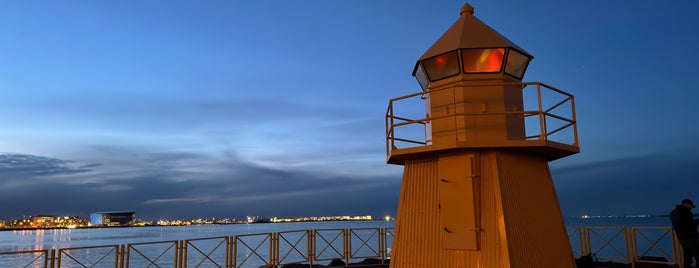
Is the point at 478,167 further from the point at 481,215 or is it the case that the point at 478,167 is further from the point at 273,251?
the point at 273,251

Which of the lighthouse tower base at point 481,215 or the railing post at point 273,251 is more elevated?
the lighthouse tower base at point 481,215

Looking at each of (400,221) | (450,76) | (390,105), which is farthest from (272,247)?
(450,76)

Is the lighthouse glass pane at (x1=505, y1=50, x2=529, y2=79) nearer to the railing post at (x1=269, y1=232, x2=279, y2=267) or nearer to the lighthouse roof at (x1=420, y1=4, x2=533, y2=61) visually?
the lighthouse roof at (x1=420, y1=4, x2=533, y2=61)

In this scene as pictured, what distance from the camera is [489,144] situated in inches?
285

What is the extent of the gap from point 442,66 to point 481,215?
2.45 meters

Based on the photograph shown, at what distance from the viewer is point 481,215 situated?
24.1ft

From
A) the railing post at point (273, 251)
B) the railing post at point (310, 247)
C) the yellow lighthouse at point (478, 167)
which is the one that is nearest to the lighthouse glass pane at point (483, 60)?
the yellow lighthouse at point (478, 167)

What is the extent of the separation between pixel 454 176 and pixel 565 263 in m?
2.29

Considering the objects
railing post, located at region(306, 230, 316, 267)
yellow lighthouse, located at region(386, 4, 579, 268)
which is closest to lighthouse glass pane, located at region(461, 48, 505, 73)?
yellow lighthouse, located at region(386, 4, 579, 268)

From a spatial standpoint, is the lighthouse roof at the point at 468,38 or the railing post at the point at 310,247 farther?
the railing post at the point at 310,247

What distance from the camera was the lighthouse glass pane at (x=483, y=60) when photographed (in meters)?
7.78

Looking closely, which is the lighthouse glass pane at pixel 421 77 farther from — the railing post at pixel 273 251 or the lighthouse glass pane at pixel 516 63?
the railing post at pixel 273 251

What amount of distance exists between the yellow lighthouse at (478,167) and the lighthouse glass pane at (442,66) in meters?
0.02

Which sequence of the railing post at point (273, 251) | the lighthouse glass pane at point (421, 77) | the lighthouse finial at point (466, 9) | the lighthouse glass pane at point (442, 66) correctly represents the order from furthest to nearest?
the railing post at point (273, 251) → the lighthouse finial at point (466, 9) → the lighthouse glass pane at point (421, 77) → the lighthouse glass pane at point (442, 66)
